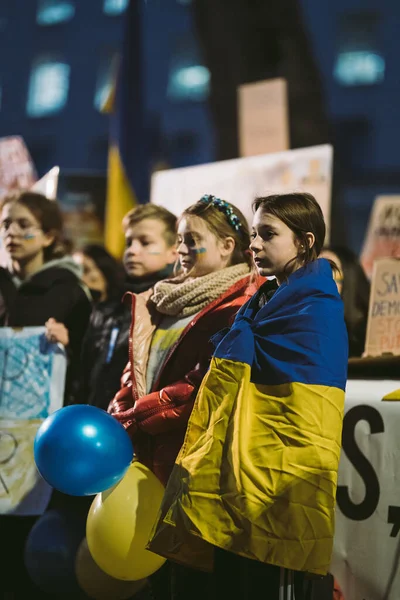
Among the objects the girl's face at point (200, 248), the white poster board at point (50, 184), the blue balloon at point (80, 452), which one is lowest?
the blue balloon at point (80, 452)

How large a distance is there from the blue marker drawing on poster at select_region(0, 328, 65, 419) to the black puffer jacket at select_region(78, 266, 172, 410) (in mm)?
150

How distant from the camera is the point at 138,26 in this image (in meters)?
6.71

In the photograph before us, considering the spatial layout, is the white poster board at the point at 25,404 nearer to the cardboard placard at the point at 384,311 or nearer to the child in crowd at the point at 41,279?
Result: the child in crowd at the point at 41,279

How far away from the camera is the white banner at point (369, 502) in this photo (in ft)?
9.78

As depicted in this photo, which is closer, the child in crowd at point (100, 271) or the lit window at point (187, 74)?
the child in crowd at point (100, 271)

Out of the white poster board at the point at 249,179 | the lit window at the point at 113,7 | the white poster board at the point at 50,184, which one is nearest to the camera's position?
the white poster board at the point at 249,179

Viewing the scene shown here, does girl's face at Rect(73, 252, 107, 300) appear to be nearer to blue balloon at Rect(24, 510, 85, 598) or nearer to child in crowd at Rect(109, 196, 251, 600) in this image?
child in crowd at Rect(109, 196, 251, 600)

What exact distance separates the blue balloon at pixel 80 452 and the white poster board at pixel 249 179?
2.24 meters

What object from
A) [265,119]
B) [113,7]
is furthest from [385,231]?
[113,7]

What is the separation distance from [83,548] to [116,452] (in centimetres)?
70

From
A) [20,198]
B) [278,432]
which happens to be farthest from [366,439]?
[20,198]

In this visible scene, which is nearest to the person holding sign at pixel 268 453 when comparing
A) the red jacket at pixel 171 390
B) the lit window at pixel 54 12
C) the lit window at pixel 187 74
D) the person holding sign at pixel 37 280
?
the red jacket at pixel 171 390

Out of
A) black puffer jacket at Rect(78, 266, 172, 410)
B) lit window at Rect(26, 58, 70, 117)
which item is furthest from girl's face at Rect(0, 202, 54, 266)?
lit window at Rect(26, 58, 70, 117)

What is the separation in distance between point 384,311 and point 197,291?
112cm
